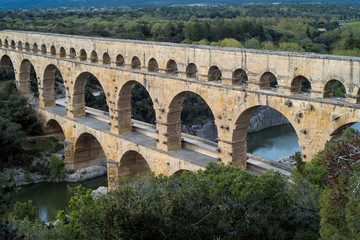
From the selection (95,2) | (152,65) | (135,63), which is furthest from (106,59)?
(95,2)

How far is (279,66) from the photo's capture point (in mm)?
14375

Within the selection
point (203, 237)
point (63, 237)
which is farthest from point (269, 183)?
point (63, 237)

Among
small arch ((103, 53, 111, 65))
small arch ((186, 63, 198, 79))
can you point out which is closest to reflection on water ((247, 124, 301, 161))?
small arch ((103, 53, 111, 65))

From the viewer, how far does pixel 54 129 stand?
91.9ft

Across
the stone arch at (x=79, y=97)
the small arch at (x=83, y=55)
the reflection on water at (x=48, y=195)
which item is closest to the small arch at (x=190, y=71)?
the small arch at (x=83, y=55)

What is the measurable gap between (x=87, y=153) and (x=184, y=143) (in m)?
8.02

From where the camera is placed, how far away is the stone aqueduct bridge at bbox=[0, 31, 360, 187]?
533 inches

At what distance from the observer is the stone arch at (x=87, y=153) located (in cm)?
2484

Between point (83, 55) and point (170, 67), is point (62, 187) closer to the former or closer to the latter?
point (83, 55)

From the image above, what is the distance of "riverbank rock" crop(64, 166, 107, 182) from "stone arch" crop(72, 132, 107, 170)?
42 cm

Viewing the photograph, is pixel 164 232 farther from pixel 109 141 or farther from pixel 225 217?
pixel 109 141

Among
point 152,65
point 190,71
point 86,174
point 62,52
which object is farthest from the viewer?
point 62,52

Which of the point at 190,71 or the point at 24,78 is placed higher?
the point at 190,71

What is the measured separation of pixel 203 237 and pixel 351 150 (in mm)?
3841
